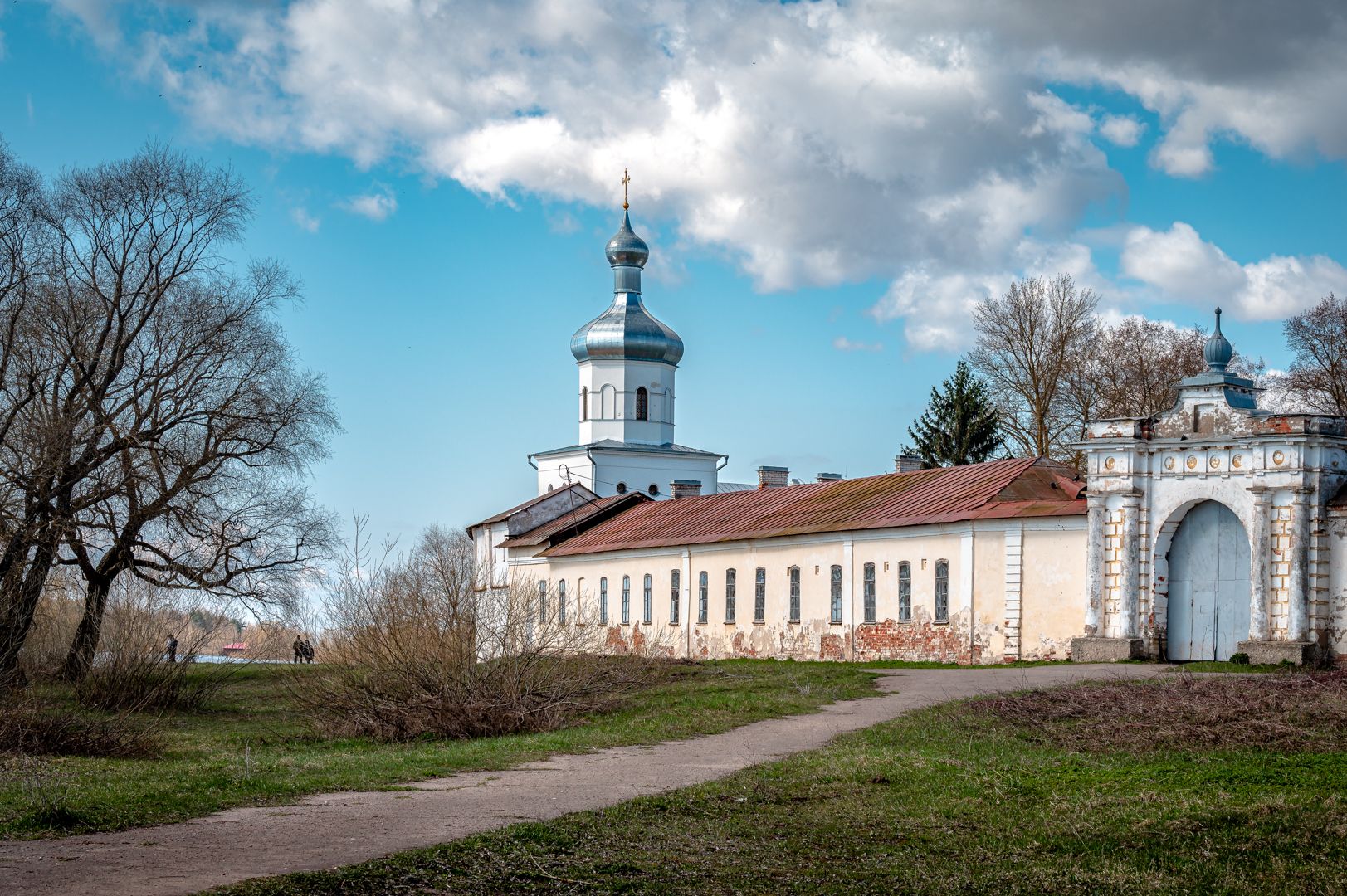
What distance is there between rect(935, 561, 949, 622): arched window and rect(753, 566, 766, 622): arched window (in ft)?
20.3

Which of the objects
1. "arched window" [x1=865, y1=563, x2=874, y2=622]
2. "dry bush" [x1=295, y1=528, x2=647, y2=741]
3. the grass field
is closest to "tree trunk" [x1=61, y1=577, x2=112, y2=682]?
"dry bush" [x1=295, y1=528, x2=647, y2=741]

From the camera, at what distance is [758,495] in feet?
139

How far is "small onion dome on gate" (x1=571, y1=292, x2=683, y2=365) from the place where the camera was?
2515 inches

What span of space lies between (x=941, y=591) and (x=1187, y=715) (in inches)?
594

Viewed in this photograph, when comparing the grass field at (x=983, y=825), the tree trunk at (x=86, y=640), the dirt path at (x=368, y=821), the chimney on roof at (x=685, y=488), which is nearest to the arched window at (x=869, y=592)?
the dirt path at (x=368, y=821)

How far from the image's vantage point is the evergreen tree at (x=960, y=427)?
55.6 meters

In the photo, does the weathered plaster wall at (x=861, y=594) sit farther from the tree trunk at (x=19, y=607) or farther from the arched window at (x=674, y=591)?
the tree trunk at (x=19, y=607)

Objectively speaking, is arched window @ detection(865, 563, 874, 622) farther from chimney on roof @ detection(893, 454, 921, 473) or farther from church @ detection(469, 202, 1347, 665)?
chimney on roof @ detection(893, 454, 921, 473)

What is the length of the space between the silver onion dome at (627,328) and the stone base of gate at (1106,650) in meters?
37.7

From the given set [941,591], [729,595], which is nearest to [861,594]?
[941,591]

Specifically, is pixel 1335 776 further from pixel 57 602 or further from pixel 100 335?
pixel 100 335

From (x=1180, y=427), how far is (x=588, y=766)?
51.3 ft

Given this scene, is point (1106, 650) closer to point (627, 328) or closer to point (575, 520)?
point (575, 520)

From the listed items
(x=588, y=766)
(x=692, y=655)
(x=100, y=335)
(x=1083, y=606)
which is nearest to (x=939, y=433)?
(x=692, y=655)
